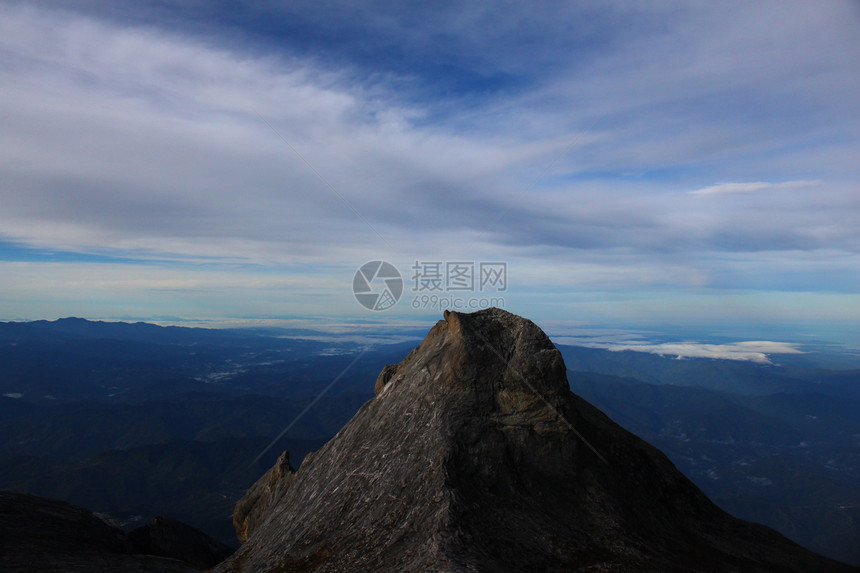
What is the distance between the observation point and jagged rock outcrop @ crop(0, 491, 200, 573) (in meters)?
27.9

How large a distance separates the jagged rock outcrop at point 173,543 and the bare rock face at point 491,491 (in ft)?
40.3

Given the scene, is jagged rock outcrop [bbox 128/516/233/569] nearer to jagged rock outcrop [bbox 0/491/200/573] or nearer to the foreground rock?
the foreground rock

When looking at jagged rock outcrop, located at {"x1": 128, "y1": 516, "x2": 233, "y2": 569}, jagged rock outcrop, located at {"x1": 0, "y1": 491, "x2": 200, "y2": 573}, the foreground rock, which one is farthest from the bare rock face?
jagged rock outcrop, located at {"x1": 128, "y1": 516, "x2": 233, "y2": 569}

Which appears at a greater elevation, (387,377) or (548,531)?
(387,377)

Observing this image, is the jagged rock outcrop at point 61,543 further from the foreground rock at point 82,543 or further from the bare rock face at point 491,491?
the bare rock face at point 491,491

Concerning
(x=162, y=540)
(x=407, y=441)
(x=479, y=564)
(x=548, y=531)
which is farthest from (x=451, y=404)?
(x=162, y=540)

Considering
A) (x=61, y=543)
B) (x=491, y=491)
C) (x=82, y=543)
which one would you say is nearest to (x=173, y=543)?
(x=82, y=543)

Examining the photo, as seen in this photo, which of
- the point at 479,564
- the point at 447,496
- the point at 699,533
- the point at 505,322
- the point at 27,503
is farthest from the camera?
the point at 27,503

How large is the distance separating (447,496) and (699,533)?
16.2 metres

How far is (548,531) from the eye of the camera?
22984mm

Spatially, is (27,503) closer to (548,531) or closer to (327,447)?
(327,447)

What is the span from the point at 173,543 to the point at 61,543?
9.41 m

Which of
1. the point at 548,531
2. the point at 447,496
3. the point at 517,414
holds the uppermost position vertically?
the point at 517,414

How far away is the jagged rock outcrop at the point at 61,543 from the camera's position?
2794 cm
